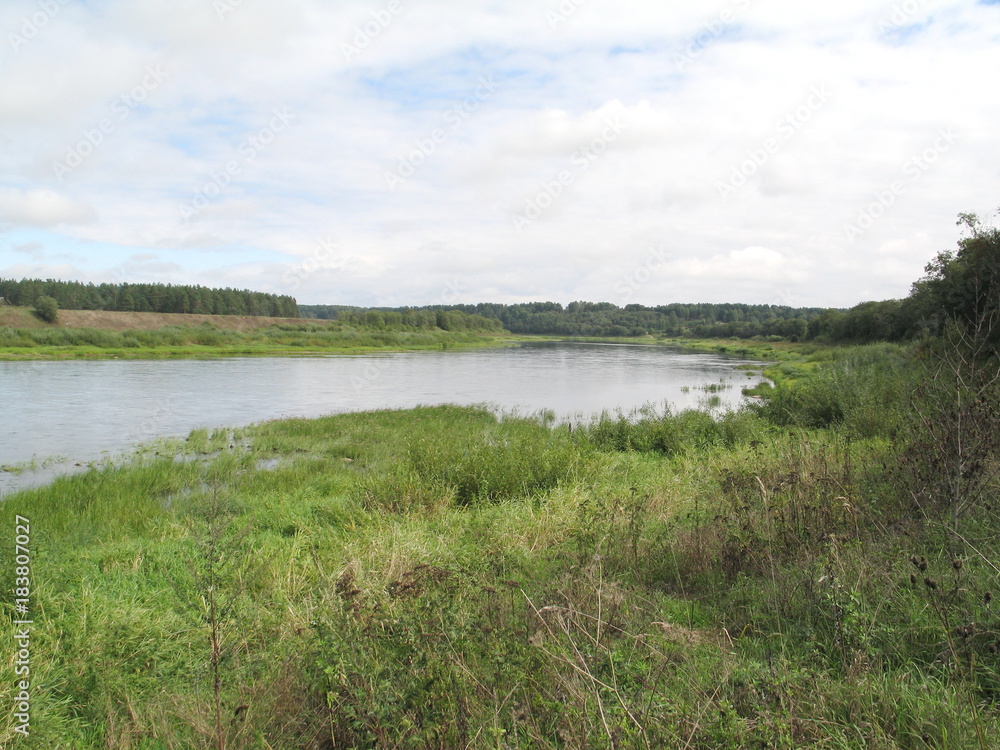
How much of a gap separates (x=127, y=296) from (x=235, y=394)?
247 feet

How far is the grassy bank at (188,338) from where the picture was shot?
157 feet

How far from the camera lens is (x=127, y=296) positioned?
86.5 m

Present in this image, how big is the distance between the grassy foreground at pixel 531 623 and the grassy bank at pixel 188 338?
44762 mm

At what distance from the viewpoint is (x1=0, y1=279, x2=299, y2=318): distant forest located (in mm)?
81812

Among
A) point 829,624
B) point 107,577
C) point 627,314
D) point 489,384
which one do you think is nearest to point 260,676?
point 107,577

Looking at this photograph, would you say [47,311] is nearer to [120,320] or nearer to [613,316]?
[120,320]

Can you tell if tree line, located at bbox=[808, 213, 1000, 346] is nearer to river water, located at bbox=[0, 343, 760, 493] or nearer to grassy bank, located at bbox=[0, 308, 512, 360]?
river water, located at bbox=[0, 343, 760, 493]

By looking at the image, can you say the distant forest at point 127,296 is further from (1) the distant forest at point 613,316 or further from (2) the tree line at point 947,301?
(2) the tree line at point 947,301

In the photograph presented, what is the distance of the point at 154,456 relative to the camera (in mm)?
13805

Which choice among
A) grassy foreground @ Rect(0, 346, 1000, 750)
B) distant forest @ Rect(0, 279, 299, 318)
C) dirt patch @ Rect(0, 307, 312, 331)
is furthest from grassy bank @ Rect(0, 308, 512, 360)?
grassy foreground @ Rect(0, 346, 1000, 750)

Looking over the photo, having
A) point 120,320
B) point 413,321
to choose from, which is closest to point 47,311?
point 120,320

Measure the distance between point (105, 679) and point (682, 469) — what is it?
349 inches

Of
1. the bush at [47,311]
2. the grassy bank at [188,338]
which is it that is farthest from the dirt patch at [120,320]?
the bush at [47,311]

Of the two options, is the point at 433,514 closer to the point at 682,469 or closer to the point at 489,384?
the point at 682,469
